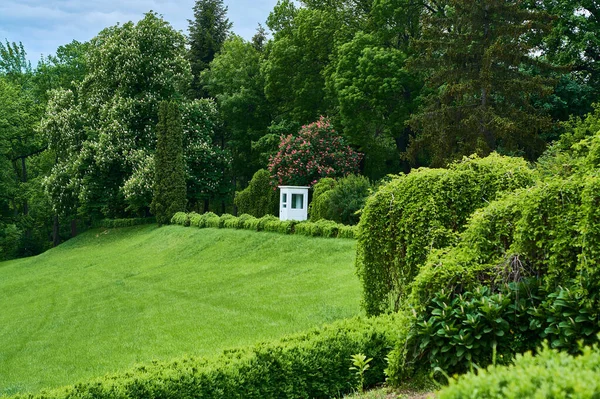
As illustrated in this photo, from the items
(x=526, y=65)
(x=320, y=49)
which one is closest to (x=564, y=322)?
(x=526, y=65)

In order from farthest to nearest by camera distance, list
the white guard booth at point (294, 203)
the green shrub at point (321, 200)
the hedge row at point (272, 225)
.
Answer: the white guard booth at point (294, 203) → the green shrub at point (321, 200) → the hedge row at point (272, 225)

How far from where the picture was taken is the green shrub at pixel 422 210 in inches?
276

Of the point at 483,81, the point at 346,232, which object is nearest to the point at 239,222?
the point at 346,232

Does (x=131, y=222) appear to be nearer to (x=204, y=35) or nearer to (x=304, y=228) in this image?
(x=304, y=228)

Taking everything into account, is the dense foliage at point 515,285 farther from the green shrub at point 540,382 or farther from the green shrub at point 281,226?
the green shrub at point 281,226

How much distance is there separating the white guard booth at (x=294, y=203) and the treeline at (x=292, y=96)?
9.00 feet

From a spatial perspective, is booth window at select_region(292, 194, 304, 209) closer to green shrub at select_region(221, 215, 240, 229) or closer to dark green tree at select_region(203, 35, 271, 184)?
green shrub at select_region(221, 215, 240, 229)

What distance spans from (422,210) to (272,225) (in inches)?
587

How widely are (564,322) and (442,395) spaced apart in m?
2.54

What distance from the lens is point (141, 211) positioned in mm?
35906

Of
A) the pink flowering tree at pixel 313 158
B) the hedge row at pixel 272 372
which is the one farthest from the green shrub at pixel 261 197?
the hedge row at pixel 272 372

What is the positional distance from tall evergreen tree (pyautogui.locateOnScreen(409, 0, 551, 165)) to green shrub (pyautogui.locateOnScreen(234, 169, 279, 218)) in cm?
944

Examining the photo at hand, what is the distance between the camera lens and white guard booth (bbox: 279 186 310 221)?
27.1 meters

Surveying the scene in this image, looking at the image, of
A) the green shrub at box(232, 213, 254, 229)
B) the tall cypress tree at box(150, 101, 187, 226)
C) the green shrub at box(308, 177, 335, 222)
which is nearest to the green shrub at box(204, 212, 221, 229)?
the green shrub at box(232, 213, 254, 229)
